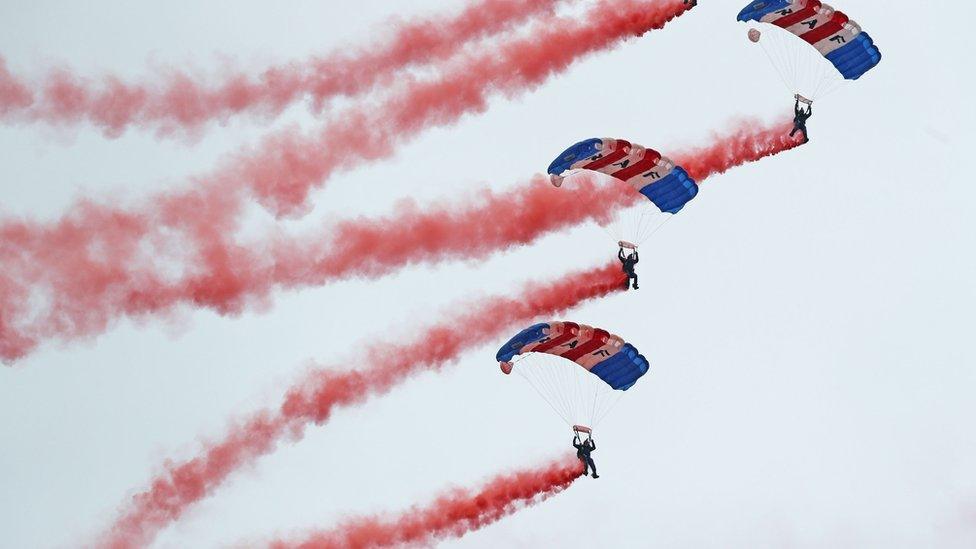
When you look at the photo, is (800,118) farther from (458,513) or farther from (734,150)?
(458,513)

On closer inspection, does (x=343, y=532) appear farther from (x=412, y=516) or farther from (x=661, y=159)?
(x=661, y=159)

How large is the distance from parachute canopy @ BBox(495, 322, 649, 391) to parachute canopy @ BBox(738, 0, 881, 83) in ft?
18.3

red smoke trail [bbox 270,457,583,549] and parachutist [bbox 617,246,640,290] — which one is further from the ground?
parachutist [bbox 617,246,640,290]

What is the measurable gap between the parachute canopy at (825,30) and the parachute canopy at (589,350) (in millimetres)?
5588

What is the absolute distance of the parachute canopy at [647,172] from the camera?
149 feet

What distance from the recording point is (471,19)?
47.7 metres

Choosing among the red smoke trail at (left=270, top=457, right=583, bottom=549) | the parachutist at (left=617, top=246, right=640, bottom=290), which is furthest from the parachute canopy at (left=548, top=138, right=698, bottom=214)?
the red smoke trail at (left=270, top=457, right=583, bottom=549)

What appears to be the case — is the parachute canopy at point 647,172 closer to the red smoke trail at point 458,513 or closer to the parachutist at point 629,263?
the parachutist at point 629,263

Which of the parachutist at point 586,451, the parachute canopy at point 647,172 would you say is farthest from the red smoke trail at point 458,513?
the parachute canopy at point 647,172

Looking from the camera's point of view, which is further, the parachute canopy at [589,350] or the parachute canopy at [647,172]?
the parachute canopy at [647,172]

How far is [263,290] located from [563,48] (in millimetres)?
6858

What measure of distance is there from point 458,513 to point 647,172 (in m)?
6.57

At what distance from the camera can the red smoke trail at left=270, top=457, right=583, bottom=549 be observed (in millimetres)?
46500

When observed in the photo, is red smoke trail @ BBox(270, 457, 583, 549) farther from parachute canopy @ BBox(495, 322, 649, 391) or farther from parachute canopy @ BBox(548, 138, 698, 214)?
parachute canopy @ BBox(548, 138, 698, 214)
